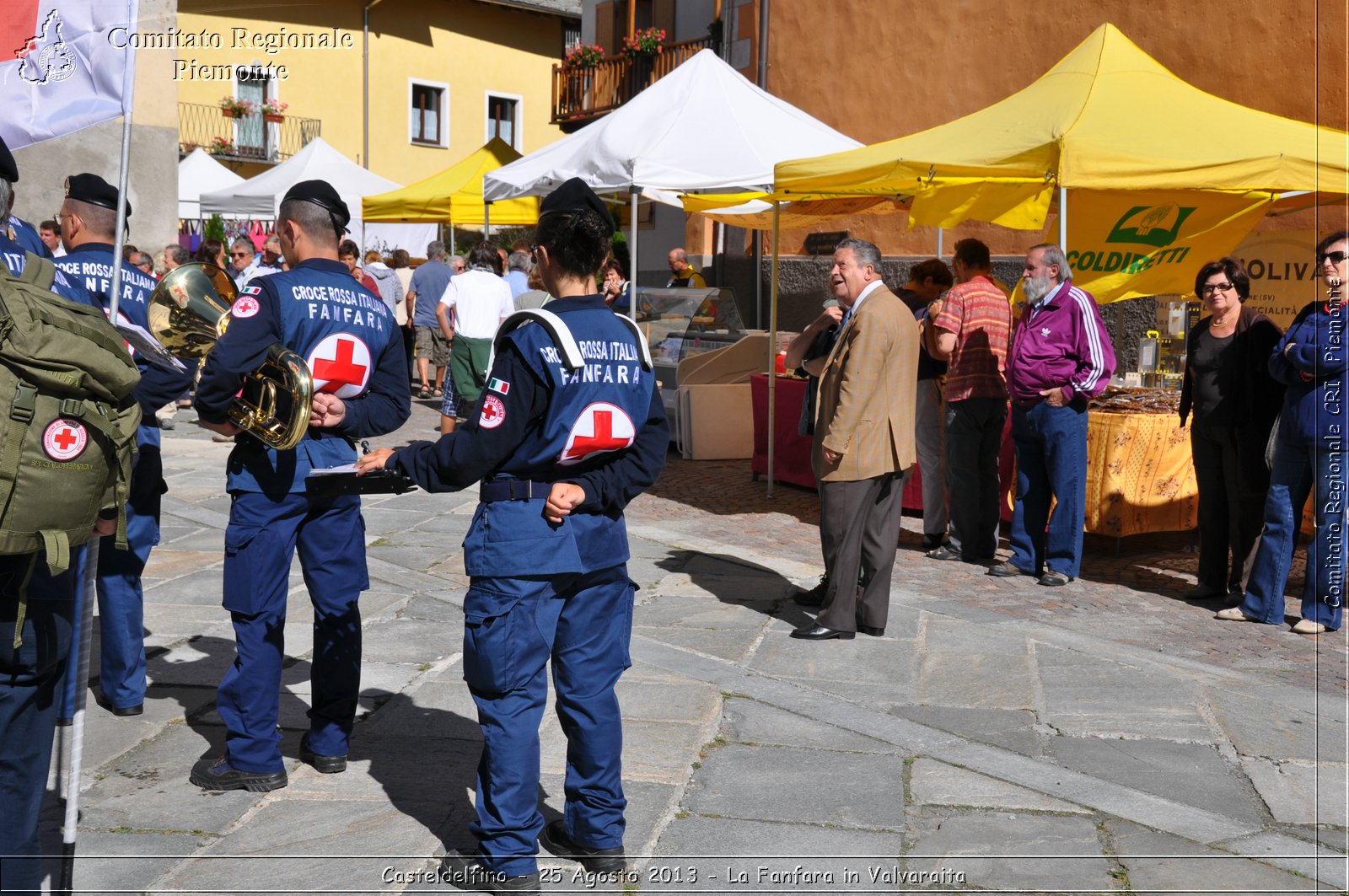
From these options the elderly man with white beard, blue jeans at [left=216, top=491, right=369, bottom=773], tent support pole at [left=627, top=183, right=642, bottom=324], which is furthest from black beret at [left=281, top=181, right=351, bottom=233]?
tent support pole at [left=627, top=183, right=642, bottom=324]

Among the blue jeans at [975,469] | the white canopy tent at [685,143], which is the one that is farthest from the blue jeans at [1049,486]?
the white canopy tent at [685,143]

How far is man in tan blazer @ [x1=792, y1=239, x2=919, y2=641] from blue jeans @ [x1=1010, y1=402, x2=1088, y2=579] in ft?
4.51

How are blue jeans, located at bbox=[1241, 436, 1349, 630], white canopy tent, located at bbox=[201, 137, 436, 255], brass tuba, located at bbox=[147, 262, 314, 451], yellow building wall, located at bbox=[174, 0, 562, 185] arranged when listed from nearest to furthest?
brass tuba, located at bbox=[147, 262, 314, 451], blue jeans, located at bbox=[1241, 436, 1349, 630], white canopy tent, located at bbox=[201, 137, 436, 255], yellow building wall, located at bbox=[174, 0, 562, 185]

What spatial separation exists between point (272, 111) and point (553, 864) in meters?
30.1

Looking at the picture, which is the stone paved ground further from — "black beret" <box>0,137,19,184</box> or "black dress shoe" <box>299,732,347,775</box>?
"black beret" <box>0,137,19,184</box>

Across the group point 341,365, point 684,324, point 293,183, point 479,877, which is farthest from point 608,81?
point 479,877

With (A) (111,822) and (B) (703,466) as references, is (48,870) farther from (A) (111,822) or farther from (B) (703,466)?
(B) (703,466)

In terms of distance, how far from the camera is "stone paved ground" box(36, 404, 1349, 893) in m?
3.66

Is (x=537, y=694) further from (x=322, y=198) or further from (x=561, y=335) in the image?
(x=322, y=198)

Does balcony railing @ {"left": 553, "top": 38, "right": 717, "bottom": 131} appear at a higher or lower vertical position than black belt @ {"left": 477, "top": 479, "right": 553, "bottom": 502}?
higher

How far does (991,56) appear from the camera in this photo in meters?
14.2

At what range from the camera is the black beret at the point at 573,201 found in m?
3.41

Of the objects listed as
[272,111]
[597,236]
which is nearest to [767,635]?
[597,236]

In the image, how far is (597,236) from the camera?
3.44 metres
